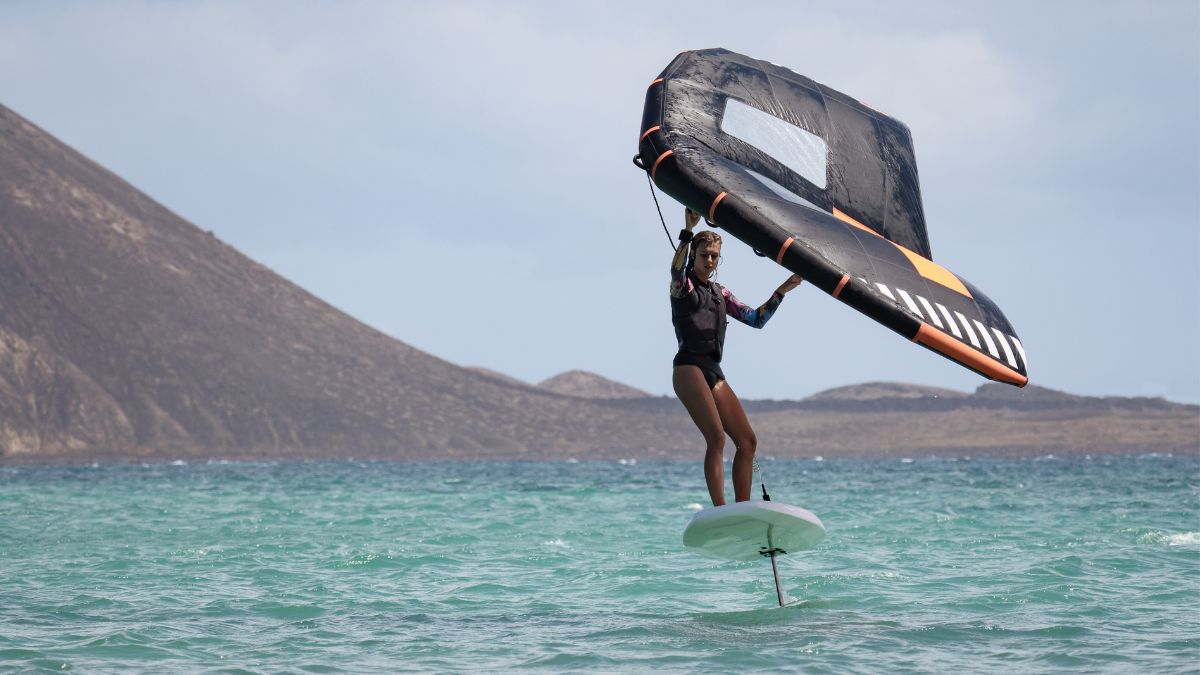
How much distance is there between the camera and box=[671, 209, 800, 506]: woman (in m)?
11.7

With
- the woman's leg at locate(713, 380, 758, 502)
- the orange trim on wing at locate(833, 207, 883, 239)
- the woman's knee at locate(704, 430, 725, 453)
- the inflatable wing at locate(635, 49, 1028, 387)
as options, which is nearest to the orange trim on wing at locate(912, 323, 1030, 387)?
the inflatable wing at locate(635, 49, 1028, 387)

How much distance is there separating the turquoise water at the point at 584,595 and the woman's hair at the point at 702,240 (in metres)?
3.55

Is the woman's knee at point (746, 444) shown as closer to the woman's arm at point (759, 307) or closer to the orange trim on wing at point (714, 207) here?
the woman's arm at point (759, 307)

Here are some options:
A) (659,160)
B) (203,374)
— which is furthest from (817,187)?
(203,374)

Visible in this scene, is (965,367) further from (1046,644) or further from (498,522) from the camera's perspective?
(498,522)

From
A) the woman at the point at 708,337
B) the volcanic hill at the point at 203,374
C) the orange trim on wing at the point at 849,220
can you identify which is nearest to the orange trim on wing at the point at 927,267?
the orange trim on wing at the point at 849,220

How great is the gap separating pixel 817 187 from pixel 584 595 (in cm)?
683

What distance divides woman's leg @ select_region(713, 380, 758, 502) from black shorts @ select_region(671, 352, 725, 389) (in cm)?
6

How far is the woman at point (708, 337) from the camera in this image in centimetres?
1170

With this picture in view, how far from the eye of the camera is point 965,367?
10.0 m

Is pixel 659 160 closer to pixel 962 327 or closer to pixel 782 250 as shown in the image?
pixel 782 250

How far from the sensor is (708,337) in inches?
468

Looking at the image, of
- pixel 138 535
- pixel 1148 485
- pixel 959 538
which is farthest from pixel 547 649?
pixel 1148 485

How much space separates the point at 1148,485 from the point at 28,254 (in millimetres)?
144505
